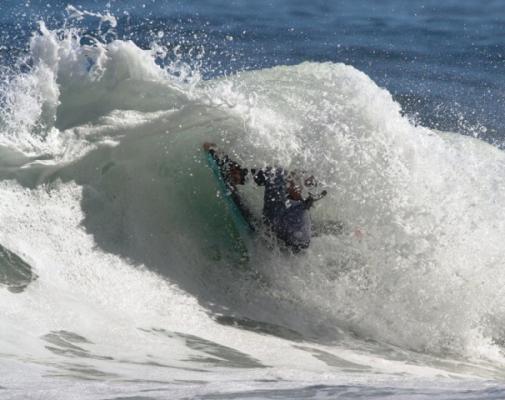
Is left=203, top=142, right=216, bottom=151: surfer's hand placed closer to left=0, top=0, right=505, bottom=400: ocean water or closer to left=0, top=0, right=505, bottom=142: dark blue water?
left=0, top=0, right=505, bottom=400: ocean water

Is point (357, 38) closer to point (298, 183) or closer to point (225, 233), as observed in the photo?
point (225, 233)

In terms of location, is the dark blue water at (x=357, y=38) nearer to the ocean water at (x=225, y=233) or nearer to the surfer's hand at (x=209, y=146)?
the ocean water at (x=225, y=233)

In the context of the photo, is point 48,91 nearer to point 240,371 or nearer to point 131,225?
point 131,225

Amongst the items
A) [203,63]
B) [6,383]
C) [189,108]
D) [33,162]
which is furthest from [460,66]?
[6,383]

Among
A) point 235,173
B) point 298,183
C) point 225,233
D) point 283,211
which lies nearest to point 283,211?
point 283,211

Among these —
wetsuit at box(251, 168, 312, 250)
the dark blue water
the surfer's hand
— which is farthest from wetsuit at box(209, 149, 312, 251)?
the dark blue water

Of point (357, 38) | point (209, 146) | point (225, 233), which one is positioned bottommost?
point (225, 233)

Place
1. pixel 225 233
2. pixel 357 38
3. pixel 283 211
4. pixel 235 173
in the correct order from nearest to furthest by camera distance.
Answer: pixel 283 211 → pixel 235 173 → pixel 225 233 → pixel 357 38

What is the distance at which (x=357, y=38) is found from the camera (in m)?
12.4

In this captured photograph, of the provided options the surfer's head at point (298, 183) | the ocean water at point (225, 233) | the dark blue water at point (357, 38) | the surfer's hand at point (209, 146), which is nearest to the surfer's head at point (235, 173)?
the ocean water at point (225, 233)

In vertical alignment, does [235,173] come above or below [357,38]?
below

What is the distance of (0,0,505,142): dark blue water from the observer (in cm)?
1051

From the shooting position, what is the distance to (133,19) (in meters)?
12.3

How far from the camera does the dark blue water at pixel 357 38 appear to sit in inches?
414
